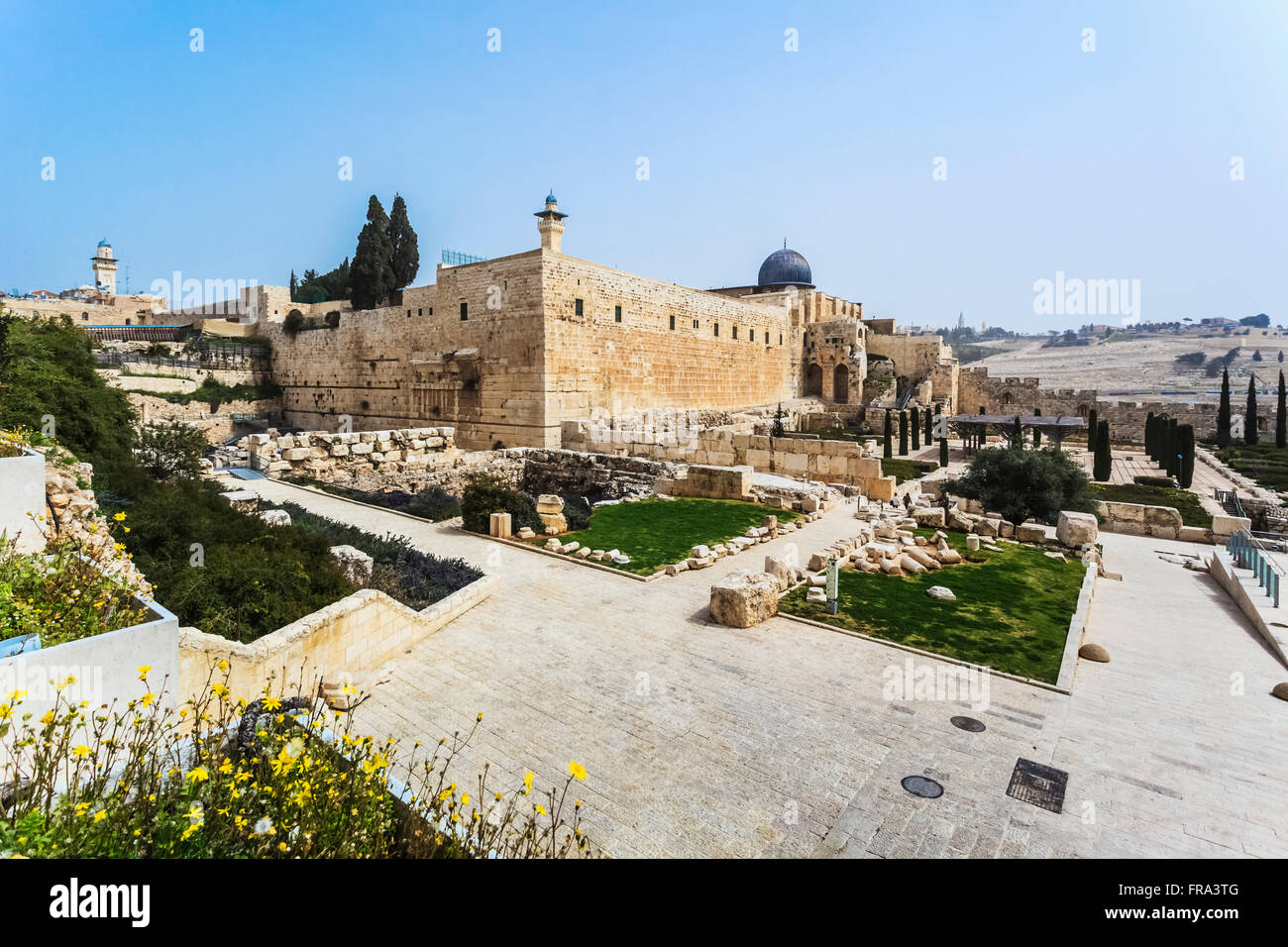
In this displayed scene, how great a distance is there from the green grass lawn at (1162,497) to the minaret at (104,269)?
74.3 m

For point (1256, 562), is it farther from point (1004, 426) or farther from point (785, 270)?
point (785, 270)

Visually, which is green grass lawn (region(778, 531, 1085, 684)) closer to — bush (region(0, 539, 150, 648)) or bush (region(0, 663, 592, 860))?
bush (region(0, 663, 592, 860))

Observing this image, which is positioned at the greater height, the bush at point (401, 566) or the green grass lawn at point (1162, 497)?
the bush at point (401, 566)

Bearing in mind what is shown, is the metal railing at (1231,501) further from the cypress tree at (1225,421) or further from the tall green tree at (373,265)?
the tall green tree at (373,265)

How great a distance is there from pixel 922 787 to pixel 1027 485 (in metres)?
11.1

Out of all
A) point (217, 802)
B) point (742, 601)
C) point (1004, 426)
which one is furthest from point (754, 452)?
point (1004, 426)

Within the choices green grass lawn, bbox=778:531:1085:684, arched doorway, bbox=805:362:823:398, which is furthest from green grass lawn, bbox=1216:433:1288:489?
arched doorway, bbox=805:362:823:398

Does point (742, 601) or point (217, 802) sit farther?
point (742, 601)

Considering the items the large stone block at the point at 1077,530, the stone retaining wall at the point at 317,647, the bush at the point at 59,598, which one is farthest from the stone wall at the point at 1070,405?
the bush at the point at 59,598

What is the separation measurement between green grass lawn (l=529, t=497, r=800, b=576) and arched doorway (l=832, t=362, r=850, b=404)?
23.2m

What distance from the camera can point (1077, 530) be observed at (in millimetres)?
10789

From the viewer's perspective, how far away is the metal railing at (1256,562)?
810 centimetres
